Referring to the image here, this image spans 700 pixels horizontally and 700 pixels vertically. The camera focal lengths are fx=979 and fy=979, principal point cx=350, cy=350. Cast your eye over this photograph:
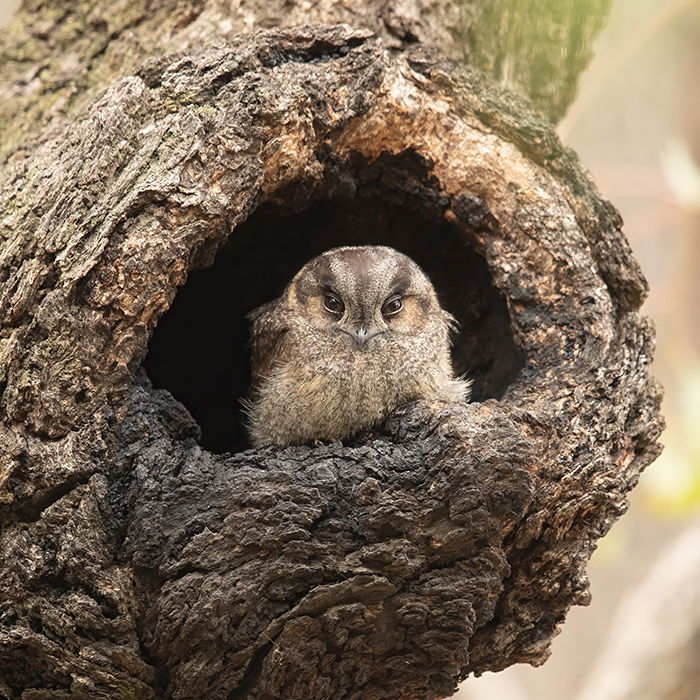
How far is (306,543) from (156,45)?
2.45 m

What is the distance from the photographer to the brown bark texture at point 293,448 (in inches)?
116

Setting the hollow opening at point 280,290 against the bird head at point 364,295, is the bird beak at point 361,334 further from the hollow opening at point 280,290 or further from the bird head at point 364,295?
the hollow opening at point 280,290

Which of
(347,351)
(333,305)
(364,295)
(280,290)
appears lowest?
(347,351)

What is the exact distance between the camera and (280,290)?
17.1 feet

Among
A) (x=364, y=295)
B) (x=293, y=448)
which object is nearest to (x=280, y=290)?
(x=364, y=295)

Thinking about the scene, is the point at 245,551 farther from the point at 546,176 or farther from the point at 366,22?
the point at 366,22

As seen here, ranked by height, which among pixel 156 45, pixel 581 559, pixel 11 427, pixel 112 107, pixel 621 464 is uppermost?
pixel 156 45

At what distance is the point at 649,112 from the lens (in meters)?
8.35

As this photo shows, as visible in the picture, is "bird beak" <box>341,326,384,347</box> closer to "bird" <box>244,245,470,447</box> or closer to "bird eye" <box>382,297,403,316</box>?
"bird" <box>244,245,470,447</box>

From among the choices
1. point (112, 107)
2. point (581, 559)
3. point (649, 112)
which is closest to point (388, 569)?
point (581, 559)

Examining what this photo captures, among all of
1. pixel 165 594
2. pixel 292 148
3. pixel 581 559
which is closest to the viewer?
pixel 165 594

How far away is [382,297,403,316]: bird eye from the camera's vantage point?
13.7 feet

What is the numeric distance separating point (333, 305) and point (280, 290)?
1085 millimetres

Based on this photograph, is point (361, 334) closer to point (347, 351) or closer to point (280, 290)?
point (347, 351)
